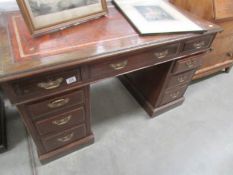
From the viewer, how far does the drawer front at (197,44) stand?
1109mm

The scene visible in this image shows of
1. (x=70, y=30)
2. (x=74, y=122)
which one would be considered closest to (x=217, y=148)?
(x=74, y=122)

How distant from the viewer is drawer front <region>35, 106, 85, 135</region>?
38.4 inches

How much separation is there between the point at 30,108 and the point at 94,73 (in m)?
0.33

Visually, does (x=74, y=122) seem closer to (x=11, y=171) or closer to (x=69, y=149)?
(x=69, y=149)

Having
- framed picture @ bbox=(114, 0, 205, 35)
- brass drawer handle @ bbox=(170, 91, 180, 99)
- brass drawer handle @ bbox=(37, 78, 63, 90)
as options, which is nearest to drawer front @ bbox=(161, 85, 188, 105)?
brass drawer handle @ bbox=(170, 91, 180, 99)

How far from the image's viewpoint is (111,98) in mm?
1717

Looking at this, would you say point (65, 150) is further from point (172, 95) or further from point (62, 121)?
point (172, 95)

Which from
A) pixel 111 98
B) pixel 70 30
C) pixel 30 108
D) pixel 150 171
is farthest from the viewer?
pixel 111 98

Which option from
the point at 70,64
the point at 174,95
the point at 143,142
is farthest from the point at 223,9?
the point at 70,64

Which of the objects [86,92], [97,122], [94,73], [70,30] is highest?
[70,30]

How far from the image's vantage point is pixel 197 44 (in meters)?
1.16

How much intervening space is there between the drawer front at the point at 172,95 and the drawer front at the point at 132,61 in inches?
16.7

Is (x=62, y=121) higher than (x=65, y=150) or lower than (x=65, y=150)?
higher

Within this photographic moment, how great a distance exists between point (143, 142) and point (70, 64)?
91 centimetres
